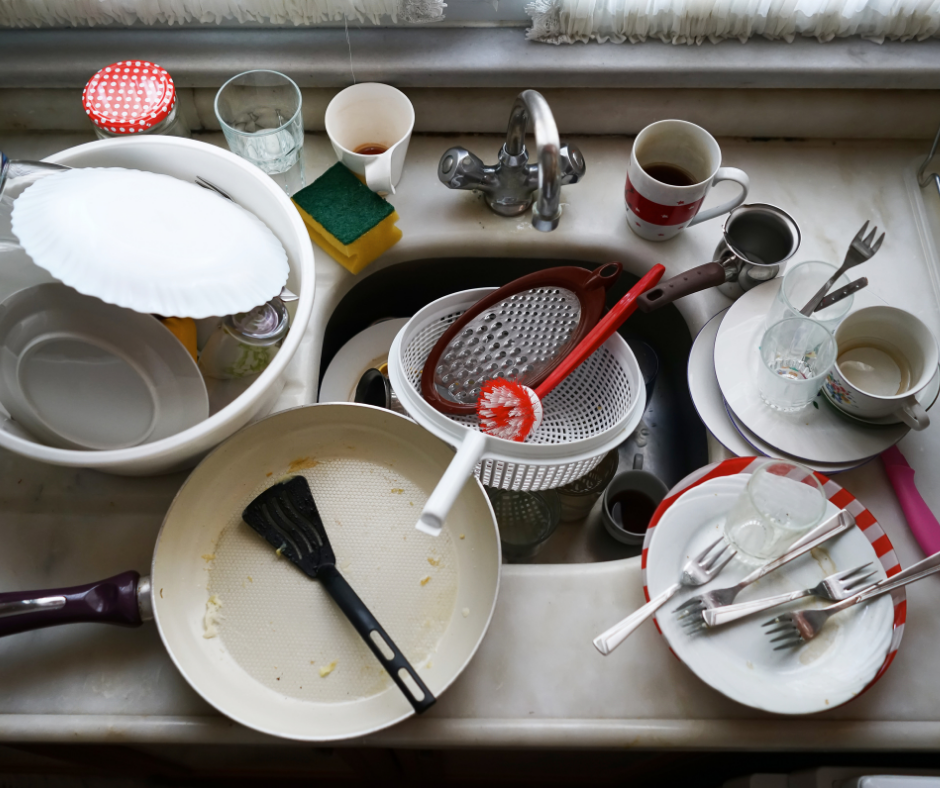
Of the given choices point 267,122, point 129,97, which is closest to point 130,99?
point 129,97

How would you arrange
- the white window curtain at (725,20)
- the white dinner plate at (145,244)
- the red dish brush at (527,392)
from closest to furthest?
the white dinner plate at (145,244) < the red dish brush at (527,392) < the white window curtain at (725,20)

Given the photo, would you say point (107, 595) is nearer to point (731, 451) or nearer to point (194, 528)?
point (194, 528)

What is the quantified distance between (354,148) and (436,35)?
0.18 m

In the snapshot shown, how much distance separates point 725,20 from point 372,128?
1.47ft

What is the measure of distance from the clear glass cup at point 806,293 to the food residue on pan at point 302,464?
0.52 m

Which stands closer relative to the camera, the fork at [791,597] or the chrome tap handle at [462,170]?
the fork at [791,597]

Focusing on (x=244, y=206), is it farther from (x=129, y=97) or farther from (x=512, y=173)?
(x=512, y=173)

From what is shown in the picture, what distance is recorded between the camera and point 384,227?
2.66ft

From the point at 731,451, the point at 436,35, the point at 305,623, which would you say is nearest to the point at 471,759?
the point at 305,623

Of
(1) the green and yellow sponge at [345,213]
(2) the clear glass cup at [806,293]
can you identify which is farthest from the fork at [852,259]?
(1) the green and yellow sponge at [345,213]

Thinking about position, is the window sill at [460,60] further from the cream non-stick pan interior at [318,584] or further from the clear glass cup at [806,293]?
the cream non-stick pan interior at [318,584]

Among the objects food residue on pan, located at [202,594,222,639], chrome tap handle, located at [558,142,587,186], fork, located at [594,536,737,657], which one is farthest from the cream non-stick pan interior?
chrome tap handle, located at [558,142,587,186]

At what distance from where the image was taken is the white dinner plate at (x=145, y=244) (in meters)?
0.53

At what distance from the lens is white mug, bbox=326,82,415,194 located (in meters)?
0.79
